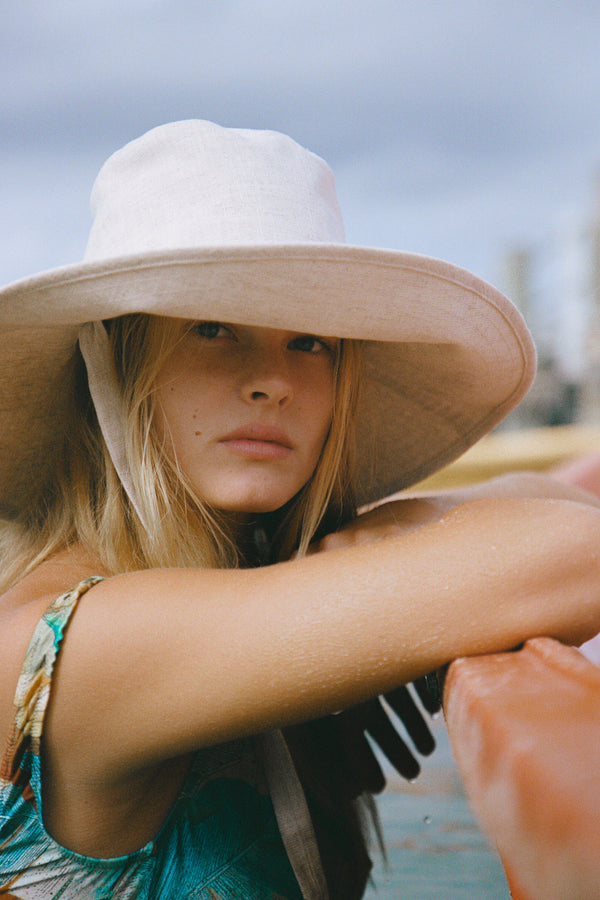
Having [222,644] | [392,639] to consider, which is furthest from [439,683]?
[222,644]

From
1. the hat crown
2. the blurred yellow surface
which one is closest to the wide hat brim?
the hat crown

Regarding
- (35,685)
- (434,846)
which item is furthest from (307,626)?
(434,846)

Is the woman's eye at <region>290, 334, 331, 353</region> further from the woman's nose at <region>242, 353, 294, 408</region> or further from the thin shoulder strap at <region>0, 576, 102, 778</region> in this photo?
the thin shoulder strap at <region>0, 576, 102, 778</region>

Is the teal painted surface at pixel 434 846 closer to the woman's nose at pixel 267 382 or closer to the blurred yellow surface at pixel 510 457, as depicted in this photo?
the woman's nose at pixel 267 382

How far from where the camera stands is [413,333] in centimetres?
116

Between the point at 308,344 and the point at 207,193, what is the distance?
1.00 feet

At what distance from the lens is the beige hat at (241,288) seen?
97cm

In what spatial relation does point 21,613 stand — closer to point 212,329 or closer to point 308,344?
point 212,329

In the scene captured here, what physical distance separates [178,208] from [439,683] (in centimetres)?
70

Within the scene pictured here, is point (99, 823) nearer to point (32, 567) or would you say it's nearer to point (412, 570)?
point (32, 567)

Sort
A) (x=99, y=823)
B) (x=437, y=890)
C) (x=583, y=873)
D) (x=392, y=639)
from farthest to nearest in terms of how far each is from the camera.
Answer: (x=437, y=890) < (x=99, y=823) < (x=392, y=639) < (x=583, y=873)

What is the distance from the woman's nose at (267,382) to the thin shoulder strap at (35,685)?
1.39ft

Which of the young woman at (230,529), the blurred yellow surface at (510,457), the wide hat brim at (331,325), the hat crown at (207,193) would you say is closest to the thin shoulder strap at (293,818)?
the young woman at (230,529)

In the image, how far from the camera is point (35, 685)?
89 cm
